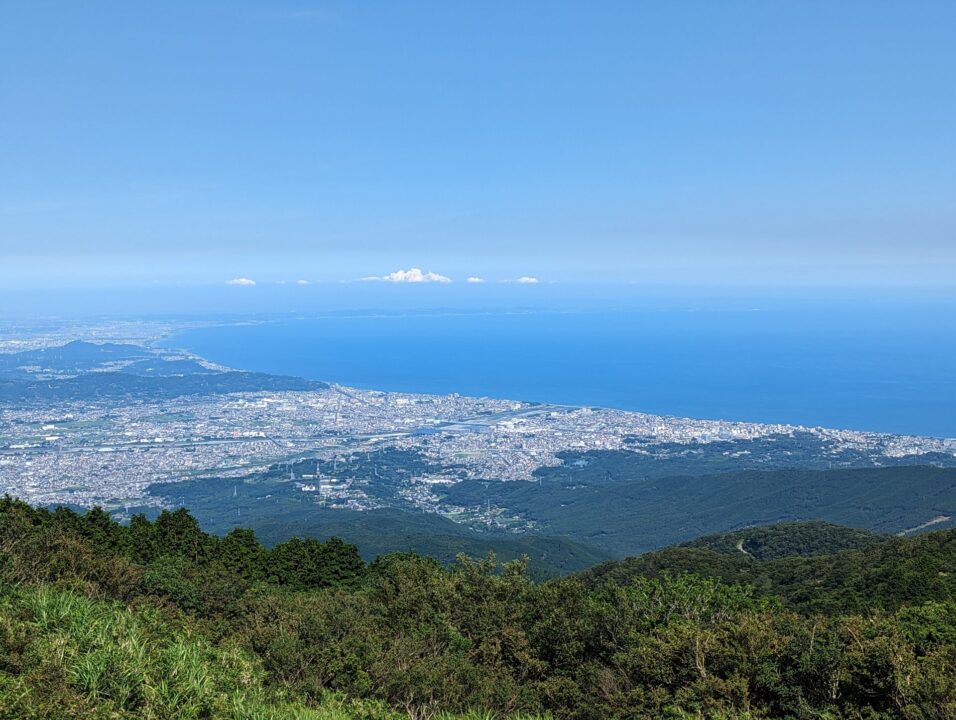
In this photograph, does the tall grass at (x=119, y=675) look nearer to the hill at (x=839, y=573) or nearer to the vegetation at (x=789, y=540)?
the hill at (x=839, y=573)

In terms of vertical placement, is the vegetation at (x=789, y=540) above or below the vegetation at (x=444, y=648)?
below

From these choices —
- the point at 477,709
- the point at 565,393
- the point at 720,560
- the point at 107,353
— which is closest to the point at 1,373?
the point at 107,353

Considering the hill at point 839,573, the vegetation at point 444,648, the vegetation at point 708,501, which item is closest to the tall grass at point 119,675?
the vegetation at point 444,648

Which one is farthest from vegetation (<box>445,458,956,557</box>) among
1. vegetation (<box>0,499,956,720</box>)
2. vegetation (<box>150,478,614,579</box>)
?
vegetation (<box>0,499,956,720</box>)

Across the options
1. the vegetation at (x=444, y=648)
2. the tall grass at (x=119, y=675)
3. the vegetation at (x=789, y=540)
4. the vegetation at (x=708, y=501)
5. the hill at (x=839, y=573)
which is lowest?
the vegetation at (x=708, y=501)

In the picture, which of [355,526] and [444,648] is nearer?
[444,648]

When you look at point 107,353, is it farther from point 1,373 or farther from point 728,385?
point 728,385

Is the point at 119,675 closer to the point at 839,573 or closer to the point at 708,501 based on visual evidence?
the point at 839,573

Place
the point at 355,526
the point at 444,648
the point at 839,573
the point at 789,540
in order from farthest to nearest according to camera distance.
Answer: the point at 355,526, the point at 789,540, the point at 839,573, the point at 444,648

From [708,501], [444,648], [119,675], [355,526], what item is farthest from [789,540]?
[119,675]
